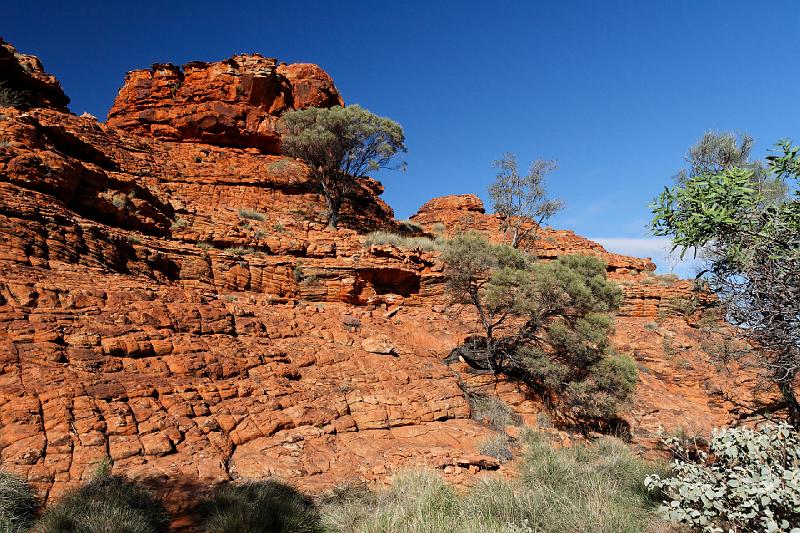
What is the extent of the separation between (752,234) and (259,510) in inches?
258

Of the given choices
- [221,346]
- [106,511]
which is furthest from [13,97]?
[106,511]

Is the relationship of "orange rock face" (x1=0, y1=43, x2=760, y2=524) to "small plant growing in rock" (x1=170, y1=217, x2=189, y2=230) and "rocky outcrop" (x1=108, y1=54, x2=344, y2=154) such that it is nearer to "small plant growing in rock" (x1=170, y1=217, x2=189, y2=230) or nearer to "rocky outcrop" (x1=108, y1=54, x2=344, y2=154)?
"small plant growing in rock" (x1=170, y1=217, x2=189, y2=230)

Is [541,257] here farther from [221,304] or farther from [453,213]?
[221,304]

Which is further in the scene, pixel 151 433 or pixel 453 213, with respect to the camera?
pixel 453 213

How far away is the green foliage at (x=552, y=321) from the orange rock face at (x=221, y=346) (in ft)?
3.49

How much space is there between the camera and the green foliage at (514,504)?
460 centimetres

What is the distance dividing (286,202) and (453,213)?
14862mm

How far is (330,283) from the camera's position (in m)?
14.7

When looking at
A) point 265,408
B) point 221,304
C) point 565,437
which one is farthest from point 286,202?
point 565,437

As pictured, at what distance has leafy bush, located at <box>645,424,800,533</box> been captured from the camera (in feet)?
12.1

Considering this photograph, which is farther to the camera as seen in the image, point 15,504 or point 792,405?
point 792,405

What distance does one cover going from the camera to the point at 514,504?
5.20m

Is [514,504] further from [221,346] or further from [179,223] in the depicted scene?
[179,223]

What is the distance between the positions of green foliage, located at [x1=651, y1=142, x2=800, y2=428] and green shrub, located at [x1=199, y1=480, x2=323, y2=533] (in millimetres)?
5746
